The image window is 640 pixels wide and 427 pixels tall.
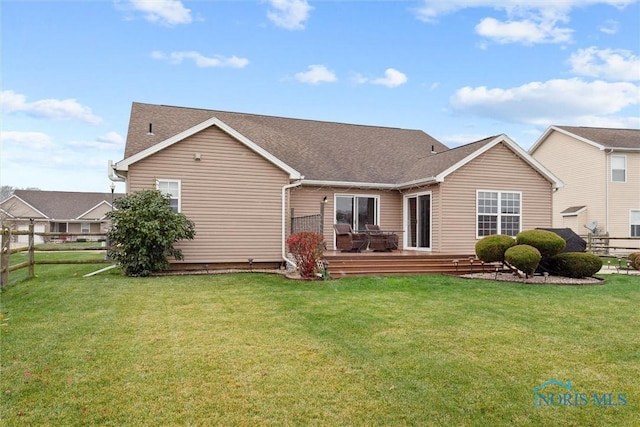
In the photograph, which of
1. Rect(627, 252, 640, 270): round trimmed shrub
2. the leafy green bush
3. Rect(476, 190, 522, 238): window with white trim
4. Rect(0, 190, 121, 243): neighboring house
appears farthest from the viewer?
Rect(0, 190, 121, 243): neighboring house

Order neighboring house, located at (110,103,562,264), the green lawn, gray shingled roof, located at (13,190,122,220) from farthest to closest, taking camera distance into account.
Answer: gray shingled roof, located at (13,190,122,220) < neighboring house, located at (110,103,562,264) < the green lawn

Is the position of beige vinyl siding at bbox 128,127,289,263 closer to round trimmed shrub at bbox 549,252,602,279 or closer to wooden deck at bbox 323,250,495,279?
wooden deck at bbox 323,250,495,279

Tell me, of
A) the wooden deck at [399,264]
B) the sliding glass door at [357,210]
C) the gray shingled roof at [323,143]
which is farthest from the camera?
the sliding glass door at [357,210]

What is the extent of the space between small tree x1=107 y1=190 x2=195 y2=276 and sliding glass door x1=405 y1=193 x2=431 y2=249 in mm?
8313

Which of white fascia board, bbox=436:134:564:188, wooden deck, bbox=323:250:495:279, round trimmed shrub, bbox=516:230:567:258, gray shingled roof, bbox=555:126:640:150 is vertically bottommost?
wooden deck, bbox=323:250:495:279

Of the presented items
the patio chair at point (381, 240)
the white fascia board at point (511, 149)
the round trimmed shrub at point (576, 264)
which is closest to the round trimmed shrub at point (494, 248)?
the round trimmed shrub at point (576, 264)

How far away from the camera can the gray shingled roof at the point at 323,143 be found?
15148 millimetres

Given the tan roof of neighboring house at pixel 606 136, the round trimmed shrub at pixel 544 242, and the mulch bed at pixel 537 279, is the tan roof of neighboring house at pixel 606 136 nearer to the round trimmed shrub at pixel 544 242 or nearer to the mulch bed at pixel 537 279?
the round trimmed shrub at pixel 544 242

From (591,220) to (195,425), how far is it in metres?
23.8

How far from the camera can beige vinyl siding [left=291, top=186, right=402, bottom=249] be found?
15.0m

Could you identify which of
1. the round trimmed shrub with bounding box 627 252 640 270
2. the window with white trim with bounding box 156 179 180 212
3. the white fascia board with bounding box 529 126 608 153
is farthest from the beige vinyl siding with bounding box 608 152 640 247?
the window with white trim with bounding box 156 179 180 212

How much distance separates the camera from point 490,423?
3.29 m

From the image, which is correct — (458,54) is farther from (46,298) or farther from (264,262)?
(46,298)

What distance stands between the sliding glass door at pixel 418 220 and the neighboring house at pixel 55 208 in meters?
37.5
